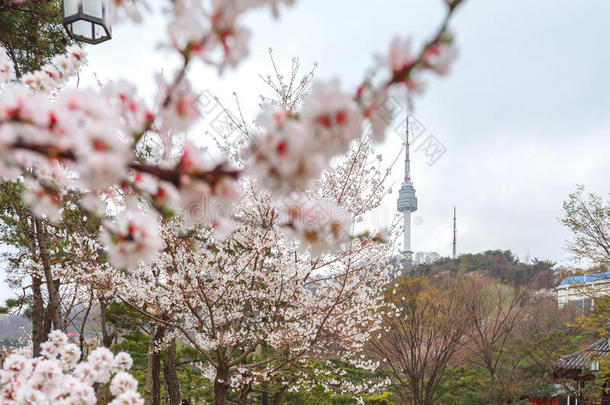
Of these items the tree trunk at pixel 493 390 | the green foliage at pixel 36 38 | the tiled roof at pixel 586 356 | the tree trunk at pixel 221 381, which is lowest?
the tree trunk at pixel 493 390

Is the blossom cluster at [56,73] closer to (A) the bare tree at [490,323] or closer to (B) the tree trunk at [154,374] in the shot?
(B) the tree trunk at [154,374]

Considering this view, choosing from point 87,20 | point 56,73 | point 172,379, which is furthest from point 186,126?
point 172,379

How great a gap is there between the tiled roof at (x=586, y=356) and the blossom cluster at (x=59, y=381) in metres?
12.6

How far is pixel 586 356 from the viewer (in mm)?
13070

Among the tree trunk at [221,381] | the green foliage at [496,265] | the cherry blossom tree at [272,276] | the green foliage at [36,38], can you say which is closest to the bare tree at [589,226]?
the cherry blossom tree at [272,276]

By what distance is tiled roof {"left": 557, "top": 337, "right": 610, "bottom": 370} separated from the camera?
11.9 metres

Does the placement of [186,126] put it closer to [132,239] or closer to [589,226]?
[132,239]

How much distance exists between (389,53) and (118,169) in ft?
2.12

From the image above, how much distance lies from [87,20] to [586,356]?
1507 centimetres

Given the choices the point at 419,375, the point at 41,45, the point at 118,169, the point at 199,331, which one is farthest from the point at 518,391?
the point at 118,169

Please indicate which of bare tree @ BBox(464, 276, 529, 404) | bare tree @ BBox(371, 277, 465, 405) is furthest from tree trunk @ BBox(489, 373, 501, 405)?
bare tree @ BBox(371, 277, 465, 405)

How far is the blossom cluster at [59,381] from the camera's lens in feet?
7.41

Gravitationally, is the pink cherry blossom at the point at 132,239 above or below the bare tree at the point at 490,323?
above

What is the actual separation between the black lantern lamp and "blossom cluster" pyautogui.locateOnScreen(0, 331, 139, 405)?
189 cm
